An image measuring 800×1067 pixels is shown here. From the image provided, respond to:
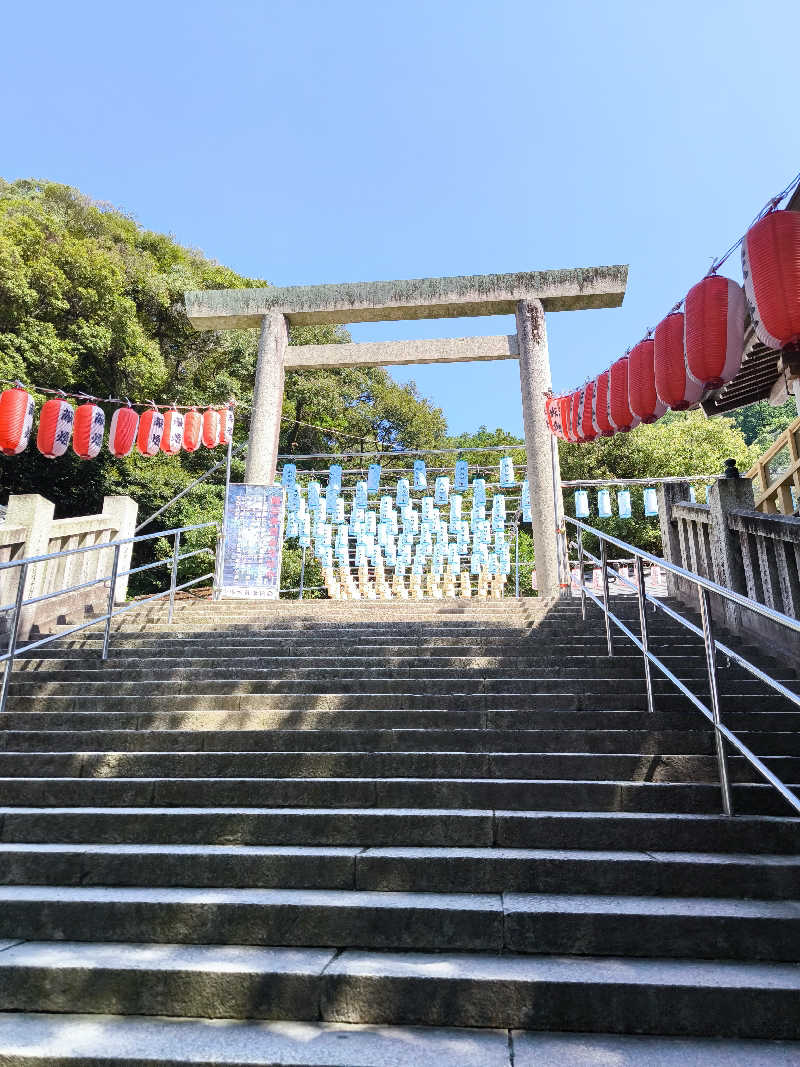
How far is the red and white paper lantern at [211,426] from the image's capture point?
36.5 feet

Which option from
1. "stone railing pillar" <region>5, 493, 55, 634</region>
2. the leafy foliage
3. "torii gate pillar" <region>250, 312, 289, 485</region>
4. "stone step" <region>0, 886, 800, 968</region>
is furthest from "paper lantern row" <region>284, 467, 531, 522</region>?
"stone step" <region>0, 886, 800, 968</region>

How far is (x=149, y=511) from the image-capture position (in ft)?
58.5

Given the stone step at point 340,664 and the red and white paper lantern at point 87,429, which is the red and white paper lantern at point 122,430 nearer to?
the red and white paper lantern at point 87,429

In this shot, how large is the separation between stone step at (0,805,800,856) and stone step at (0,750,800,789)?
0.31m

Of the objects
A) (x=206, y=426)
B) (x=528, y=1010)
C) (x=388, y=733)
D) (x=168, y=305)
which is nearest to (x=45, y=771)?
(x=388, y=733)

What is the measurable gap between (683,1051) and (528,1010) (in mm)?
440

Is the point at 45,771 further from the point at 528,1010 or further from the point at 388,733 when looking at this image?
the point at 528,1010

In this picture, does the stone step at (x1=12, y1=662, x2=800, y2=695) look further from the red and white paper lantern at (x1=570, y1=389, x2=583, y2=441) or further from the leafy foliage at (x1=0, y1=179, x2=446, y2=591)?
the leafy foliage at (x1=0, y1=179, x2=446, y2=591)

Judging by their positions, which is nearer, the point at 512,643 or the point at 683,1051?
the point at 683,1051

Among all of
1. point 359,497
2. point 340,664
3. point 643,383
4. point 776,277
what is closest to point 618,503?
point 359,497

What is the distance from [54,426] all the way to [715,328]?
8.33 meters

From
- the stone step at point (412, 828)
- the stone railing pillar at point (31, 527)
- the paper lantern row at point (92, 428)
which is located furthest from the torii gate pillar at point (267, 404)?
the stone step at point (412, 828)

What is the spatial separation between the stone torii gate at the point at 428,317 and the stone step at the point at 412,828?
6405 mm

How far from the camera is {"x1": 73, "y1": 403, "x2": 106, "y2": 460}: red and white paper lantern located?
9344mm
